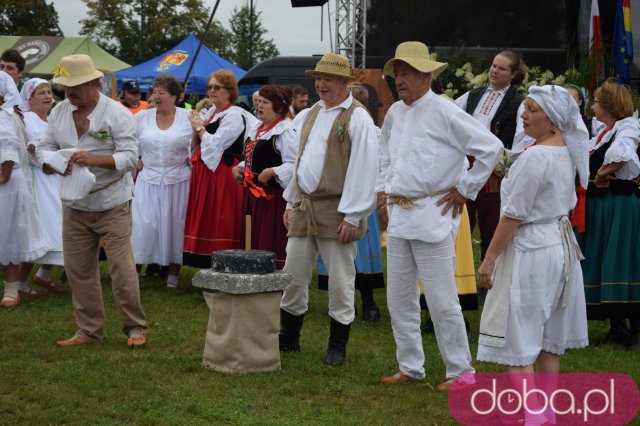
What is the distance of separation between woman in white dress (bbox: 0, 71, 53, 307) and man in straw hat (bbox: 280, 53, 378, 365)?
3033 mm

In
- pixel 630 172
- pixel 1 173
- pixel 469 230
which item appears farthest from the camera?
pixel 1 173

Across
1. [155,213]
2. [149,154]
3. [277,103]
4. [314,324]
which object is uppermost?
[277,103]

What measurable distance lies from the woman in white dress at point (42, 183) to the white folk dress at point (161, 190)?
2.41ft

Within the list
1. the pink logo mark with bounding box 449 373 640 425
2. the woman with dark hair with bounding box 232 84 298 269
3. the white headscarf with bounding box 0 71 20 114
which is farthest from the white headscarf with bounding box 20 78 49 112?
the pink logo mark with bounding box 449 373 640 425

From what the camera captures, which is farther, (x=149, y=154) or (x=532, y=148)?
(x=149, y=154)

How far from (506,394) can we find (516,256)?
101 centimetres

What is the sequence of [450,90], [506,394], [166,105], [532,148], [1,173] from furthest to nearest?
[450,90]
[166,105]
[1,173]
[506,394]
[532,148]

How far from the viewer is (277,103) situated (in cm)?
742

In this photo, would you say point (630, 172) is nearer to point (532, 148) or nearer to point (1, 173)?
point (532, 148)

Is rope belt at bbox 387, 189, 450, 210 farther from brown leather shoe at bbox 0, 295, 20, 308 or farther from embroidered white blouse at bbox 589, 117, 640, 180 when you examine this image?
brown leather shoe at bbox 0, 295, 20, 308

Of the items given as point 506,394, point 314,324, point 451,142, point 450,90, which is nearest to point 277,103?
point 314,324

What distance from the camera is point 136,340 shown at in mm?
6520

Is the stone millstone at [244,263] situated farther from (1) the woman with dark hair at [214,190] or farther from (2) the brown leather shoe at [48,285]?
(2) the brown leather shoe at [48,285]

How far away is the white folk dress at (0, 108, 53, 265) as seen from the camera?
8.15 metres
